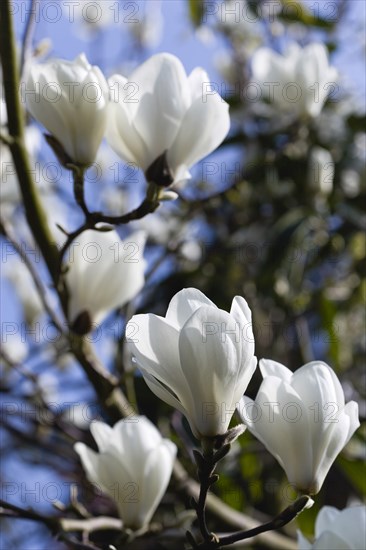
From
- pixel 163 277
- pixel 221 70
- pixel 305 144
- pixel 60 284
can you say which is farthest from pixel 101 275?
pixel 221 70

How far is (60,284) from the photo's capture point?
68 centimetres

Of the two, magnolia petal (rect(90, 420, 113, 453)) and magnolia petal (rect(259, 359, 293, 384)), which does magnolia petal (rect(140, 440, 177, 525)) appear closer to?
magnolia petal (rect(90, 420, 113, 453))

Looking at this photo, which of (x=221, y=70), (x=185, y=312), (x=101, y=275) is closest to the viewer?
(x=185, y=312)

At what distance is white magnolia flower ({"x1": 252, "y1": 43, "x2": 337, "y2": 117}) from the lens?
1.33 meters

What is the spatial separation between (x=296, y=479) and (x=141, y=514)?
20cm

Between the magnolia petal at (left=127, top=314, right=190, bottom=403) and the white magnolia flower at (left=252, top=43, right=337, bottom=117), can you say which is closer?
the magnolia petal at (left=127, top=314, right=190, bottom=403)

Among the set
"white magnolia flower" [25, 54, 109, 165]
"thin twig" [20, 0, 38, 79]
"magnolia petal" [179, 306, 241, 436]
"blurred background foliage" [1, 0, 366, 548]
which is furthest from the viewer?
"blurred background foliage" [1, 0, 366, 548]

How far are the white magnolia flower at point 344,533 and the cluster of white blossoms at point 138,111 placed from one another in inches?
11.5

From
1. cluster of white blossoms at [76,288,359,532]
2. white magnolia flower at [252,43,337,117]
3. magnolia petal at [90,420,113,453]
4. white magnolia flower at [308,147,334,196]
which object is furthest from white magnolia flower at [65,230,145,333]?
white magnolia flower at [308,147,334,196]

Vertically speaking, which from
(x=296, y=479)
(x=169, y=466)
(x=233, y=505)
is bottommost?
(x=233, y=505)

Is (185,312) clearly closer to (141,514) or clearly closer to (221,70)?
(141,514)

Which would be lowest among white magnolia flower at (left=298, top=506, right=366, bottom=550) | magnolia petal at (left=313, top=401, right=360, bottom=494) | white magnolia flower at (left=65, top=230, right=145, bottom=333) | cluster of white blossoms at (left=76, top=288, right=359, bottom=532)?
white magnolia flower at (left=298, top=506, right=366, bottom=550)

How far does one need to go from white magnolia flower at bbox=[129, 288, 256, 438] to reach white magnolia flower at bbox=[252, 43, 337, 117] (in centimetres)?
93

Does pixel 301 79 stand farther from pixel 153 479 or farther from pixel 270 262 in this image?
pixel 153 479
